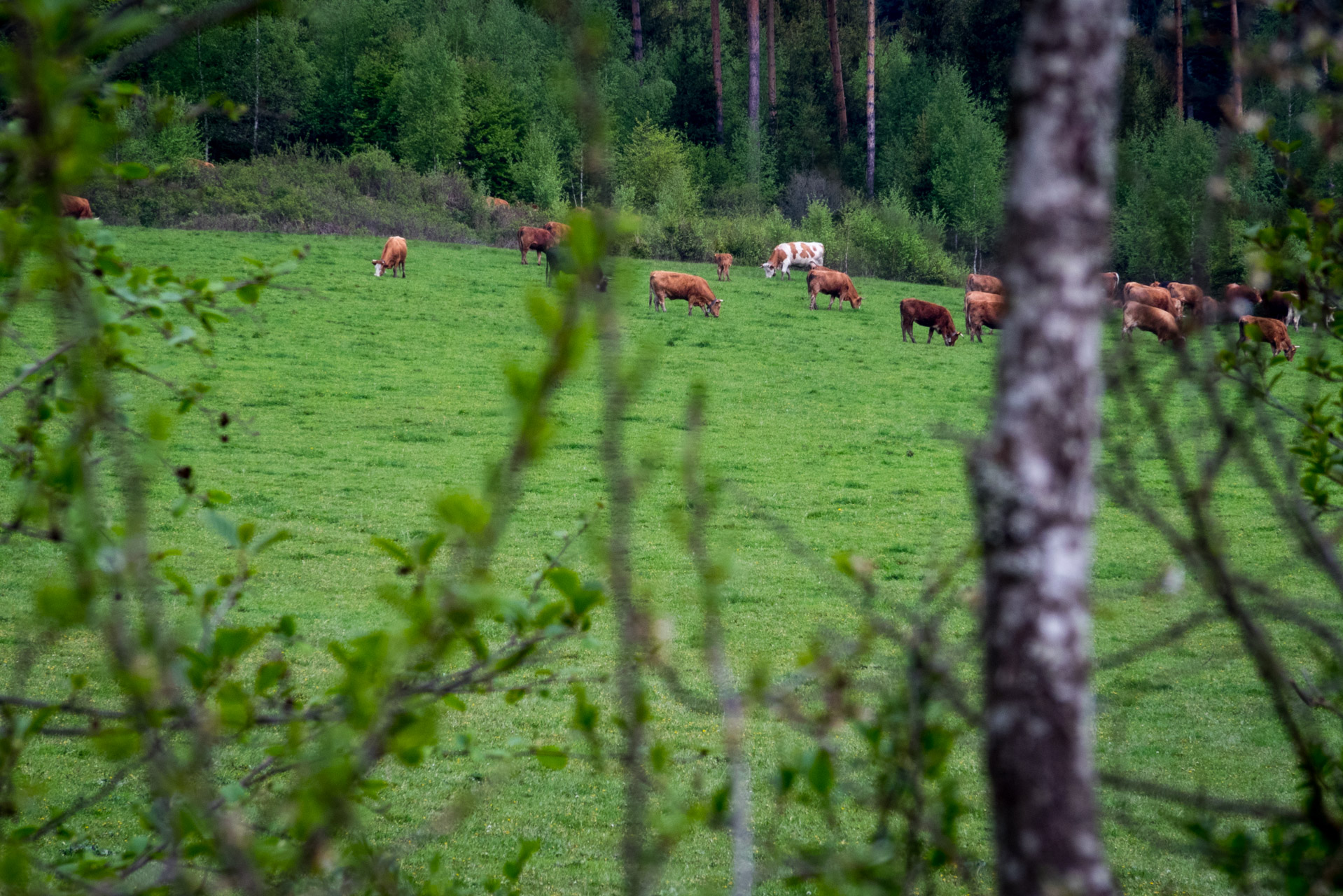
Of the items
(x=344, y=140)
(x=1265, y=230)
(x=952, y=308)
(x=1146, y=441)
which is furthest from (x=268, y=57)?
(x=1265, y=230)

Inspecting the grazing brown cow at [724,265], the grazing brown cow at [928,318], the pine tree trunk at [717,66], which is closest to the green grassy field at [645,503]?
the grazing brown cow at [928,318]

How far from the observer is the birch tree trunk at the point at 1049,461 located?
3.67 feet

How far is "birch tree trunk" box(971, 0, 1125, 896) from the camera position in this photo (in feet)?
3.67

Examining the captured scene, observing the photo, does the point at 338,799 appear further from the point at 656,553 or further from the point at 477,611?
the point at 656,553

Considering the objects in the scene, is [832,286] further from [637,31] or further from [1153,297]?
[637,31]

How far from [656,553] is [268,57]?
42618mm

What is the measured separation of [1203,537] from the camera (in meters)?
1.45

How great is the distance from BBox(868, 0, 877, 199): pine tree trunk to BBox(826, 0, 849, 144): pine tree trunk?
5.17 feet

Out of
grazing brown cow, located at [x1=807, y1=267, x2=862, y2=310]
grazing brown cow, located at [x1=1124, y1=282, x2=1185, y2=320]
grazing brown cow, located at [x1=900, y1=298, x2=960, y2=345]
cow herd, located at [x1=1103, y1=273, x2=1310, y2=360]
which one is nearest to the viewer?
cow herd, located at [x1=1103, y1=273, x2=1310, y2=360]

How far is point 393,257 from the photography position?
28297 millimetres

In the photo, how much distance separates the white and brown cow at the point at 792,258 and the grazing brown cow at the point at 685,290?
26.4ft

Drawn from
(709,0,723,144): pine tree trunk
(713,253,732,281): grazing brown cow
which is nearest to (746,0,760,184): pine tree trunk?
(709,0,723,144): pine tree trunk

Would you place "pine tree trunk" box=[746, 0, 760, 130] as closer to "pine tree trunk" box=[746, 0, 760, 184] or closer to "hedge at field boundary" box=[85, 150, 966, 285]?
"pine tree trunk" box=[746, 0, 760, 184]

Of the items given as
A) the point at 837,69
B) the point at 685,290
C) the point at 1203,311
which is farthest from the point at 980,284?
the point at 1203,311
